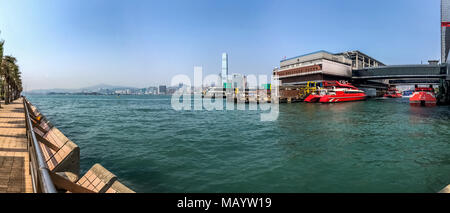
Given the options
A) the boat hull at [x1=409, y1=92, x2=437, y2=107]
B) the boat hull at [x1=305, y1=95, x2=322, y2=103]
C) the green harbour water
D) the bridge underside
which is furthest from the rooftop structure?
the green harbour water

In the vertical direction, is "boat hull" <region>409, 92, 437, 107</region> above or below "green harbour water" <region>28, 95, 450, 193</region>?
above

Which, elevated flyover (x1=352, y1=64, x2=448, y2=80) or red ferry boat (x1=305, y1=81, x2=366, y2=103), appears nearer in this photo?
red ferry boat (x1=305, y1=81, x2=366, y2=103)

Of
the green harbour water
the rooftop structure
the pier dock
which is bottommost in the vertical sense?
the green harbour water

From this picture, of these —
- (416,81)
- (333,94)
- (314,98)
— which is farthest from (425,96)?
(416,81)

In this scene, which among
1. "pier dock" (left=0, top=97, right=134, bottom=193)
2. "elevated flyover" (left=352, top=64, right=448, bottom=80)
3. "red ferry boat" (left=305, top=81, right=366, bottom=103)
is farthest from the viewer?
"elevated flyover" (left=352, top=64, right=448, bottom=80)

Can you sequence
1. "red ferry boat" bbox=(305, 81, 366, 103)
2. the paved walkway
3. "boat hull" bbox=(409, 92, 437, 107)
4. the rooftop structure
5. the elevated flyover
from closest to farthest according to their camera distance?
the paved walkway, "boat hull" bbox=(409, 92, 437, 107), "red ferry boat" bbox=(305, 81, 366, 103), the elevated flyover, the rooftop structure

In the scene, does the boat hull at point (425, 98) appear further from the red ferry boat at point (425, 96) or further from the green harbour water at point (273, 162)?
the green harbour water at point (273, 162)

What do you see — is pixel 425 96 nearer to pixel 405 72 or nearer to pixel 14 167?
pixel 405 72

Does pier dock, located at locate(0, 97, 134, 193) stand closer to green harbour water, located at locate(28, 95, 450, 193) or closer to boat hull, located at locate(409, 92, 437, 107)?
green harbour water, located at locate(28, 95, 450, 193)
